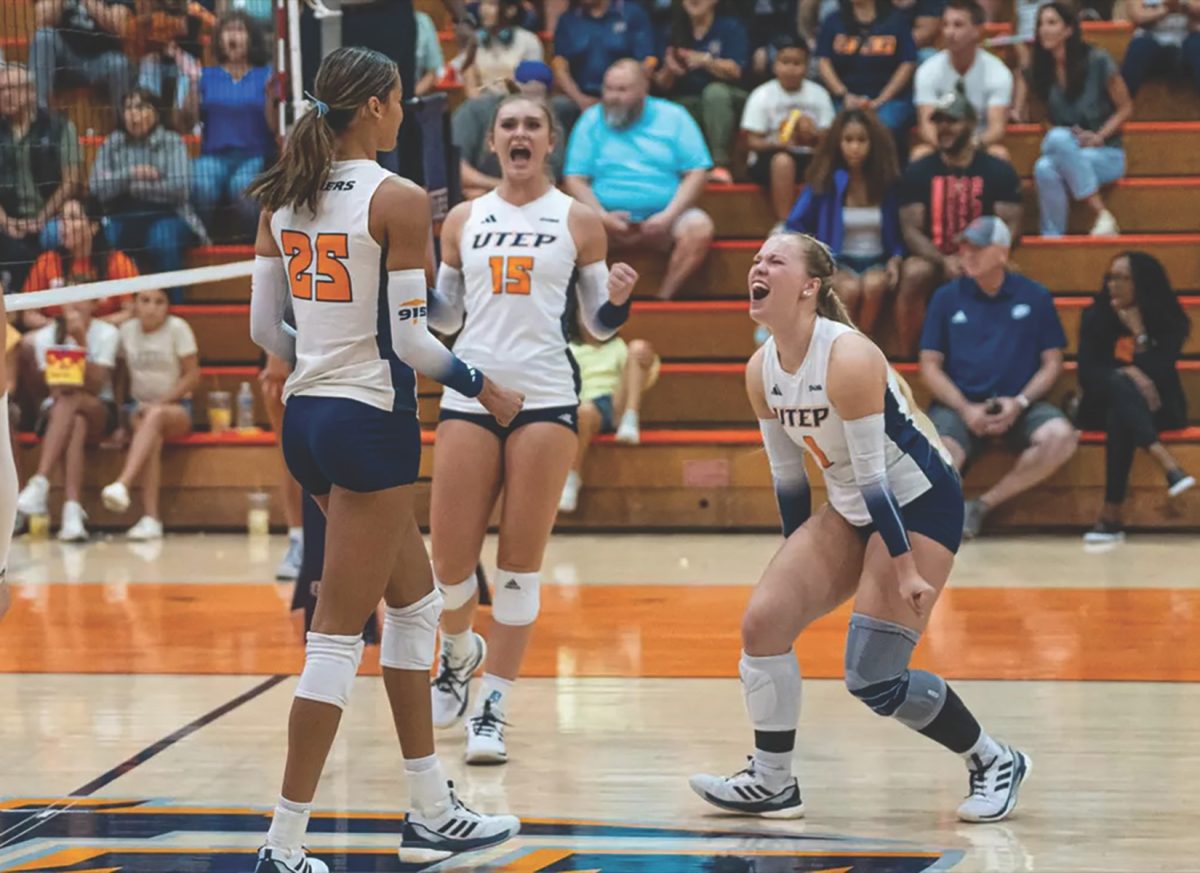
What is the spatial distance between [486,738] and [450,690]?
0.50 m

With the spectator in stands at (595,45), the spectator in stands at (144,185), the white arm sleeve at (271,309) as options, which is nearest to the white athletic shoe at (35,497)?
the spectator in stands at (144,185)

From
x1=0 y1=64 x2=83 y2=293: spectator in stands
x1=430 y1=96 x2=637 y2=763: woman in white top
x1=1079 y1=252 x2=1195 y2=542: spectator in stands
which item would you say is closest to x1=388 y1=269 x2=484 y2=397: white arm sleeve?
x1=430 y1=96 x2=637 y2=763: woman in white top

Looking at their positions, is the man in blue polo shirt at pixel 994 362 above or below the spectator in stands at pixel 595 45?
below

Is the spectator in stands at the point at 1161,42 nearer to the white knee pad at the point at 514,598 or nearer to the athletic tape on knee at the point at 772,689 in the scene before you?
the white knee pad at the point at 514,598

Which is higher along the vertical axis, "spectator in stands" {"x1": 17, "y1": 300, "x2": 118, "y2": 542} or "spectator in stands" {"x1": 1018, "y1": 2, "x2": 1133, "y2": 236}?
"spectator in stands" {"x1": 1018, "y1": 2, "x2": 1133, "y2": 236}

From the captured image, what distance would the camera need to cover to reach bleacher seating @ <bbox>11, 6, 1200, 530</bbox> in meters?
9.19

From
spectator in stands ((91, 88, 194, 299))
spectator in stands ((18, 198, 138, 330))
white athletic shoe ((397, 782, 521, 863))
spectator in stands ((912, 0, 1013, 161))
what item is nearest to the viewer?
white athletic shoe ((397, 782, 521, 863))

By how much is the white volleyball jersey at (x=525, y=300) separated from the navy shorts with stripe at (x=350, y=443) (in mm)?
1332

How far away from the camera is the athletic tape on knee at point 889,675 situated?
445cm

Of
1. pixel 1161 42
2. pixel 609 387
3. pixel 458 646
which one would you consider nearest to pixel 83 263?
pixel 609 387

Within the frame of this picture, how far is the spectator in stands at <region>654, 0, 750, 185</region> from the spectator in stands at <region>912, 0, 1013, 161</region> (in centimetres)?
118

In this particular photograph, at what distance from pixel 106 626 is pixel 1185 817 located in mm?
4351

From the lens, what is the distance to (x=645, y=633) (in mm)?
6945

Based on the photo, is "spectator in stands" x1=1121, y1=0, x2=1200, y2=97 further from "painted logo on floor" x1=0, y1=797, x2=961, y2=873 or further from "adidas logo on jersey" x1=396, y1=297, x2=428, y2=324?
"adidas logo on jersey" x1=396, y1=297, x2=428, y2=324
